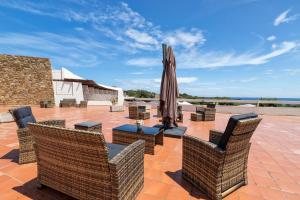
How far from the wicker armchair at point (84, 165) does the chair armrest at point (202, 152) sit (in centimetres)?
73

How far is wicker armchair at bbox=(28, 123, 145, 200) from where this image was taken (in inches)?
55.2

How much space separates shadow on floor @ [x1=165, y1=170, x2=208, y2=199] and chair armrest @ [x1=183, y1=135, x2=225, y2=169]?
1.05ft

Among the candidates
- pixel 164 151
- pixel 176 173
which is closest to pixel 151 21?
pixel 164 151

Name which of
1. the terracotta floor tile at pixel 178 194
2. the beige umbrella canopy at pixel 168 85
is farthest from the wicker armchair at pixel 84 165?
the beige umbrella canopy at pixel 168 85

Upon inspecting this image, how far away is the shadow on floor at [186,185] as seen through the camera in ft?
6.37

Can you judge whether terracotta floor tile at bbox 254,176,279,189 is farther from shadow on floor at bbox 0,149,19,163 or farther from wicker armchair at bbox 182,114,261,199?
shadow on floor at bbox 0,149,19,163

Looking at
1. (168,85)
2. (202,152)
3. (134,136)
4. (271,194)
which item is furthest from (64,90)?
(271,194)

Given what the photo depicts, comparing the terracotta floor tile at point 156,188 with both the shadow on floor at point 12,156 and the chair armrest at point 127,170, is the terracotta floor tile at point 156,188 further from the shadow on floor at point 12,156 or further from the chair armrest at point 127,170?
the shadow on floor at point 12,156

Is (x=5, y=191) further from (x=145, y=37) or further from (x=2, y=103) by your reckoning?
(x=2, y=103)

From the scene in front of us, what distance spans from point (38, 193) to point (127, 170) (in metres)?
1.28

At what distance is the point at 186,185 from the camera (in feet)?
7.09

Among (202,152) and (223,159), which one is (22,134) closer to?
(202,152)

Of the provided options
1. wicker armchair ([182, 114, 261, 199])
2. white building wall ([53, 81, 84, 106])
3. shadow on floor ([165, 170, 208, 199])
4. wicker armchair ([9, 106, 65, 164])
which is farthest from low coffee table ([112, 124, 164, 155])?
white building wall ([53, 81, 84, 106])

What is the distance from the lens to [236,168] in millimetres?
1995
